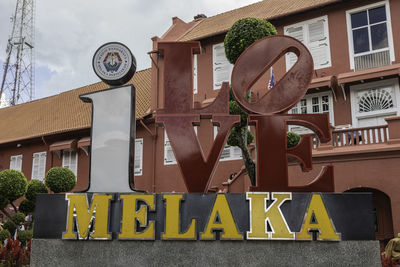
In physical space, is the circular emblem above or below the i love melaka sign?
above

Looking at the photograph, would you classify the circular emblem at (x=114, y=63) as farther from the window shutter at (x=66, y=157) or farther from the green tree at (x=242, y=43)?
the window shutter at (x=66, y=157)

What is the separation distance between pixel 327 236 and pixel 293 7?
1295 centimetres

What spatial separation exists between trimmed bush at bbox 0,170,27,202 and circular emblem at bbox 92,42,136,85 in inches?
283

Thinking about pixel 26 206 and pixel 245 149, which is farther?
pixel 26 206

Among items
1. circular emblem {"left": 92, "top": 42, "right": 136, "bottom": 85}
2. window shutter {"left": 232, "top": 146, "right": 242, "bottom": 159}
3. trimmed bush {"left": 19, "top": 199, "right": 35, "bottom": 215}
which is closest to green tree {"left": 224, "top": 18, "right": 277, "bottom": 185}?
circular emblem {"left": 92, "top": 42, "right": 136, "bottom": 85}

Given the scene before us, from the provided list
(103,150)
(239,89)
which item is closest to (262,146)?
(239,89)

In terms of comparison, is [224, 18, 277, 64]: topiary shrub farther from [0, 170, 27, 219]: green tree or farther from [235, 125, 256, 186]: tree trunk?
[0, 170, 27, 219]: green tree

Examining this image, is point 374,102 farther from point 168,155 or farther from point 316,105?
point 168,155

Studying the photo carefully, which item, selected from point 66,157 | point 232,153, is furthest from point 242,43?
point 66,157

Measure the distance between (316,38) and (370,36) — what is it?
202 centimetres

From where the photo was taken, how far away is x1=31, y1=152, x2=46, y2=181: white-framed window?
2420 centimetres

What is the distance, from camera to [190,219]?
736 centimetres

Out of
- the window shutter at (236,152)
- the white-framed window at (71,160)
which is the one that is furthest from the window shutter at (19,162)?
the window shutter at (236,152)

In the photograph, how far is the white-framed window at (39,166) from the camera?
79.4 ft
